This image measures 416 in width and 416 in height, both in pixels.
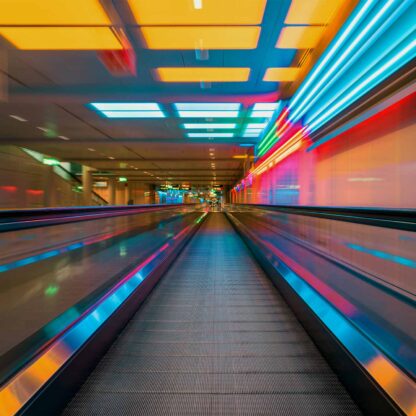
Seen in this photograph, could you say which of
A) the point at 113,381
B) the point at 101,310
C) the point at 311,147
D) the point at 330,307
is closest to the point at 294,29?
the point at 311,147

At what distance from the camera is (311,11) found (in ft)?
14.1

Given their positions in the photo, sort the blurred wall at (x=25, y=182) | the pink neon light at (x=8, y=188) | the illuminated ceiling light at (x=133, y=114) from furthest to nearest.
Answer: the blurred wall at (x=25, y=182) → the pink neon light at (x=8, y=188) → the illuminated ceiling light at (x=133, y=114)

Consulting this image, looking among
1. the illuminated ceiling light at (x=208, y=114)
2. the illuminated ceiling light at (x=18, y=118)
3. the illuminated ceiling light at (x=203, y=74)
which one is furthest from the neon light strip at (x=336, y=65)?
the illuminated ceiling light at (x=18, y=118)

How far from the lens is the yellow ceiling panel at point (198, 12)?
407cm

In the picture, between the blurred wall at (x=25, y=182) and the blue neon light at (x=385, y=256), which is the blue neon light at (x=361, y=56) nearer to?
the blue neon light at (x=385, y=256)

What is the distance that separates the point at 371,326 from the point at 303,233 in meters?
4.31

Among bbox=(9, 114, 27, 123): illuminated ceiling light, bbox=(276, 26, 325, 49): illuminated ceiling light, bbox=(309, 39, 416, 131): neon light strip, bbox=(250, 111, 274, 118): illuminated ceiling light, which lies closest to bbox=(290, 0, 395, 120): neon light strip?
bbox=(309, 39, 416, 131): neon light strip

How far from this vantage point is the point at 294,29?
15.6ft

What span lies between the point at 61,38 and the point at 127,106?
349cm

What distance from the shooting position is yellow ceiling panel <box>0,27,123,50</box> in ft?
15.6

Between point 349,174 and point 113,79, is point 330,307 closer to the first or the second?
Answer: point 349,174

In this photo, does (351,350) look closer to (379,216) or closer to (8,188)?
(379,216)

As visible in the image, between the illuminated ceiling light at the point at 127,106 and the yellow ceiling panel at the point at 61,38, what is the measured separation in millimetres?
2940

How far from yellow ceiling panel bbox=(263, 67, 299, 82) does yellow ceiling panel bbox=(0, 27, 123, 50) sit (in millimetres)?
3643
